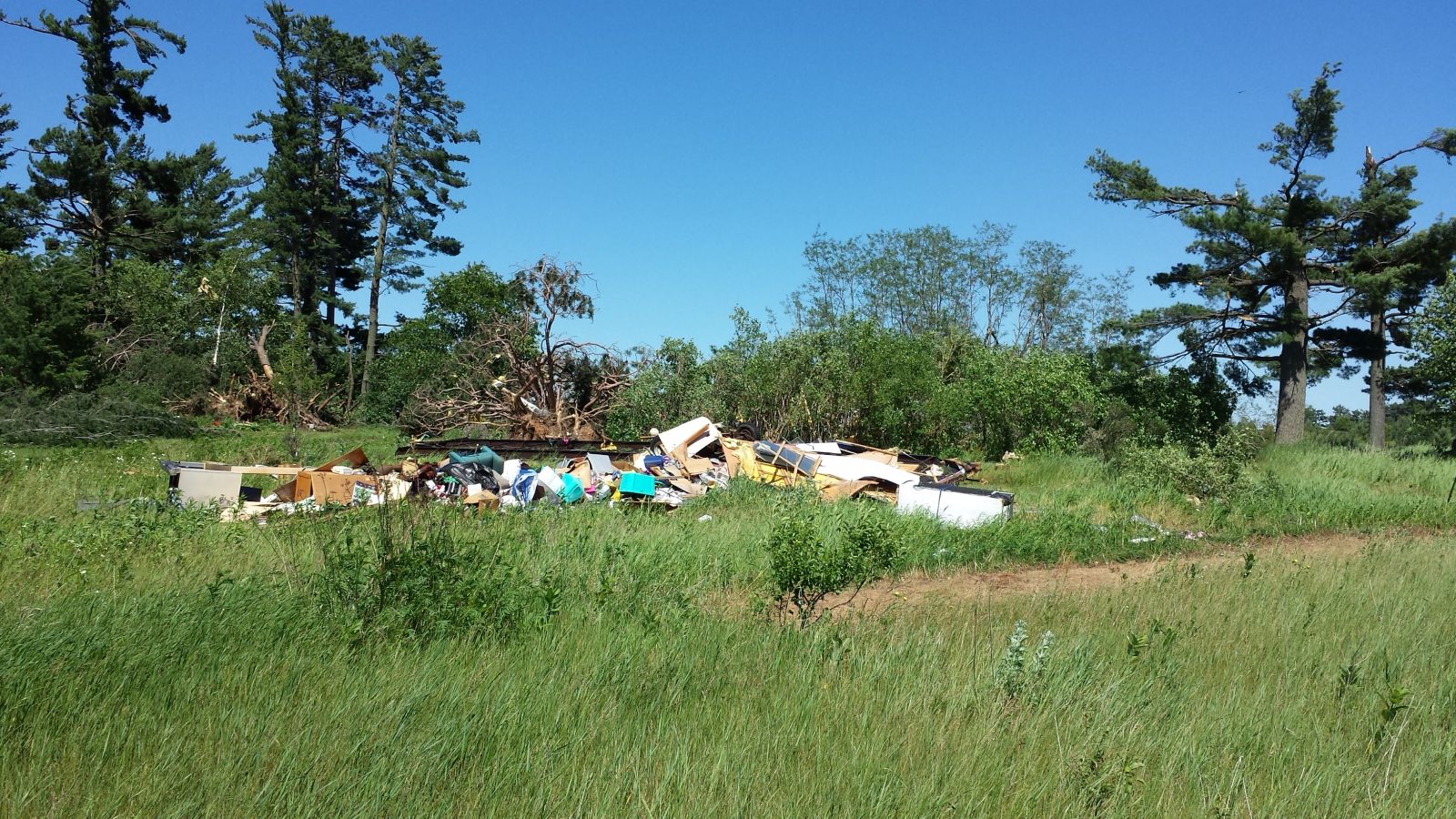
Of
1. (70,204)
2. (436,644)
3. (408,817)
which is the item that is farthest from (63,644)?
(70,204)

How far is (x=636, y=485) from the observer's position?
1197 cm

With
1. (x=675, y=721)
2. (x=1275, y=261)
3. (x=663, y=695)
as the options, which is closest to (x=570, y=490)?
(x=663, y=695)

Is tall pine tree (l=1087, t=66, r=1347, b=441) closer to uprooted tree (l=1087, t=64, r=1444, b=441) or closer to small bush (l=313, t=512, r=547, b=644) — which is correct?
uprooted tree (l=1087, t=64, r=1444, b=441)

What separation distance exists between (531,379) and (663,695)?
754 inches

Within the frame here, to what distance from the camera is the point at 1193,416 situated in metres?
22.4

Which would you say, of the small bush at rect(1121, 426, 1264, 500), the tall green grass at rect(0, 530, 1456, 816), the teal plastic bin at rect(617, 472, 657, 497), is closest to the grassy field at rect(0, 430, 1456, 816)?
the tall green grass at rect(0, 530, 1456, 816)

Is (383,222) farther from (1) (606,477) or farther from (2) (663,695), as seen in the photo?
(2) (663,695)

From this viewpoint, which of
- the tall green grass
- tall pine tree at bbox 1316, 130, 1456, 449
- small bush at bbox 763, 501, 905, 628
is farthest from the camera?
tall pine tree at bbox 1316, 130, 1456, 449

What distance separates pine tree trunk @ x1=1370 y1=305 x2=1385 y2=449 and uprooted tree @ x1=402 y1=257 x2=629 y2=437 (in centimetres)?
1998

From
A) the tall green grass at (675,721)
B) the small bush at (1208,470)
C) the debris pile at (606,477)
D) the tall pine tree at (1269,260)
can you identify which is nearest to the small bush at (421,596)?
the tall green grass at (675,721)

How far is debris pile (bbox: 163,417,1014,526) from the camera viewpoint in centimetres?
1038

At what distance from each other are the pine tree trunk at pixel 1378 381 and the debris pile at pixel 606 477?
1343 cm

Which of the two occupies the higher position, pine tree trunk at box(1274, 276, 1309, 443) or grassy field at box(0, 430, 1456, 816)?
pine tree trunk at box(1274, 276, 1309, 443)

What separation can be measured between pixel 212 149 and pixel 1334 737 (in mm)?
42626
